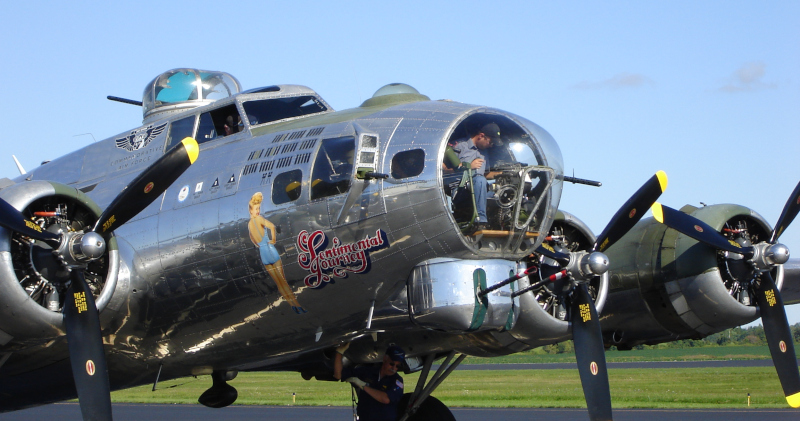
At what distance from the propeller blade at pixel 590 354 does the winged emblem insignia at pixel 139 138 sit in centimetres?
534

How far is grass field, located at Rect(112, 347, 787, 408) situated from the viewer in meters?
23.1

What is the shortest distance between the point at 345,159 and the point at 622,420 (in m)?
11.1

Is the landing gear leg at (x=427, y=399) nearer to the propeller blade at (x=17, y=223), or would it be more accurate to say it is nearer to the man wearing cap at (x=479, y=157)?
the man wearing cap at (x=479, y=157)

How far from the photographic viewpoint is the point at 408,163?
8.28m

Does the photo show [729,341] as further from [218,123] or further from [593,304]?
[218,123]

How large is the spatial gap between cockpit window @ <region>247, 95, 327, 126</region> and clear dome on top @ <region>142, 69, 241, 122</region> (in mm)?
2250

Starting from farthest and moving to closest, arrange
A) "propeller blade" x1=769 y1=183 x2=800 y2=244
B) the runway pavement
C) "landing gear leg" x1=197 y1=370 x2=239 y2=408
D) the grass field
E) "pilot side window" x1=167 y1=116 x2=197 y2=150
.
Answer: the grass field < the runway pavement < "propeller blade" x1=769 y1=183 x2=800 y2=244 < "landing gear leg" x1=197 y1=370 x2=239 y2=408 < "pilot side window" x1=167 y1=116 x2=197 y2=150

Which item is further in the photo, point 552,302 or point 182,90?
point 182,90

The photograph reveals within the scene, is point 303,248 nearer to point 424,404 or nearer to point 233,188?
point 233,188

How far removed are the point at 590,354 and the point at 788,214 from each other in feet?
12.5

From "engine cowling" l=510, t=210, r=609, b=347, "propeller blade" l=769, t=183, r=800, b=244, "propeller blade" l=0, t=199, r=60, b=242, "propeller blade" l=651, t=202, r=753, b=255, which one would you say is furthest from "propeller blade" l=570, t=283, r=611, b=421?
"propeller blade" l=0, t=199, r=60, b=242

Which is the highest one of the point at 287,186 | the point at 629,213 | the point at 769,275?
the point at 287,186

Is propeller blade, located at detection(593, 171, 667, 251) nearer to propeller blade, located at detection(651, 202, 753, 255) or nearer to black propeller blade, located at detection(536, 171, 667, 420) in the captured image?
black propeller blade, located at detection(536, 171, 667, 420)

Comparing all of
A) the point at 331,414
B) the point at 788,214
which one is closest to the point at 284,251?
the point at 788,214
